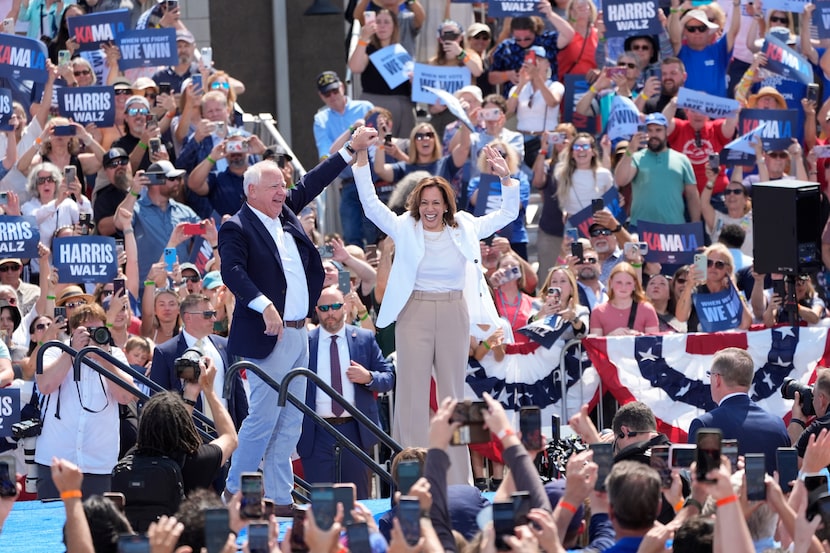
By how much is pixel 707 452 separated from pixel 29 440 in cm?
611

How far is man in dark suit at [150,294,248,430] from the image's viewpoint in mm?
10516

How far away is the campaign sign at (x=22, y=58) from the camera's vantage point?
14.6 m

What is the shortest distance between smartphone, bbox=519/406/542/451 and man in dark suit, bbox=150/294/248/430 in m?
3.83

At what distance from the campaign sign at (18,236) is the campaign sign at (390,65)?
4.28 m

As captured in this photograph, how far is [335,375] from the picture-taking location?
37.1 ft

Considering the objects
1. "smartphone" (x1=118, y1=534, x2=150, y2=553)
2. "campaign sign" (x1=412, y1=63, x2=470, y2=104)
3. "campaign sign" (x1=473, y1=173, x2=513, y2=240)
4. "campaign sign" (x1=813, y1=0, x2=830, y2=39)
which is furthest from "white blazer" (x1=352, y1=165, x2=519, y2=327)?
"campaign sign" (x1=813, y1=0, x2=830, y2=39)

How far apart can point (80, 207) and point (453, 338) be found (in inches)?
193

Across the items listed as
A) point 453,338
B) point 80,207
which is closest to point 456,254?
point 453,338

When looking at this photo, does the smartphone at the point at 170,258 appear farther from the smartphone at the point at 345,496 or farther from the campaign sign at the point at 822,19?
the campaign sign at the point at 822,19

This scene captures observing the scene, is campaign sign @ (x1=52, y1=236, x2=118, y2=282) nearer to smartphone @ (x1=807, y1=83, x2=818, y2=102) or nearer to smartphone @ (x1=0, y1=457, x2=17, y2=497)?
smartphone @ (x1=0, y1=457, x2=17, y2=497)

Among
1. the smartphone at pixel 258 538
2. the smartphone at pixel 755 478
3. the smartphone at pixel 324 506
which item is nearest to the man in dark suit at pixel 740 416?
the smartphone at pixel 755 478

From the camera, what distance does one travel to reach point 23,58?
14688 mm

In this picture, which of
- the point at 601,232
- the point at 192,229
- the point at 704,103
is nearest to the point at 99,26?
the point at 192,229

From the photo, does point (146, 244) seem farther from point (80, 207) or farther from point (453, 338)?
point (453, 338)
